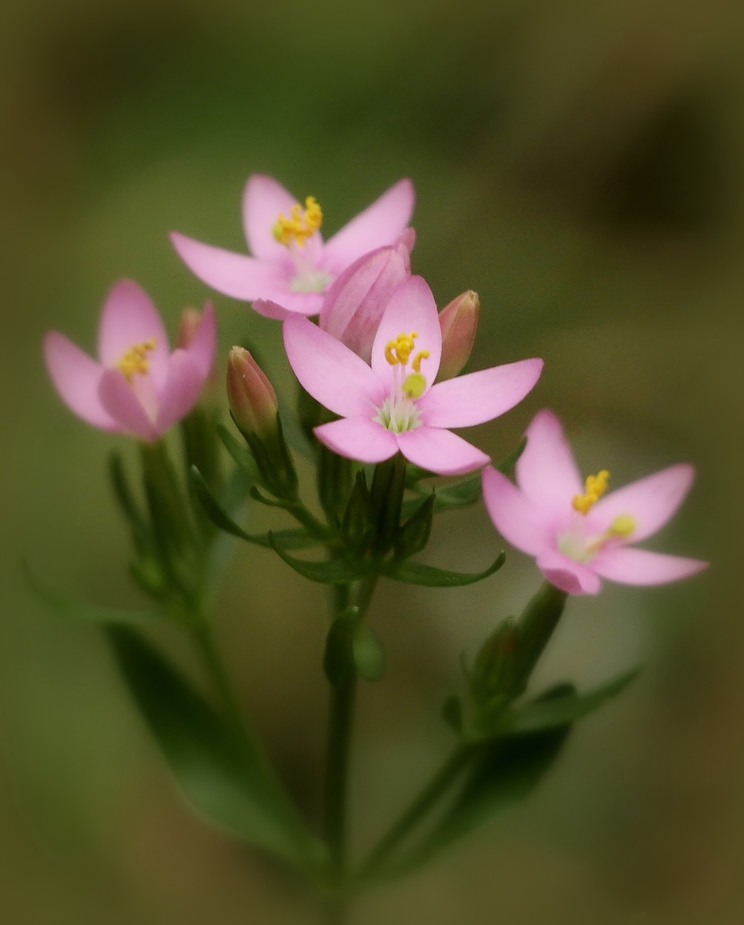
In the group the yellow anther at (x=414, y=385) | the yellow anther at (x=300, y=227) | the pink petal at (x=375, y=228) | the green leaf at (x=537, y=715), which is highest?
the yellow anther at (x=300, y=227)

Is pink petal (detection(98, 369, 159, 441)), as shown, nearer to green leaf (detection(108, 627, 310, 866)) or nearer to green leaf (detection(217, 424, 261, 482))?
green leaf (detection(217, 424, 261, 482))

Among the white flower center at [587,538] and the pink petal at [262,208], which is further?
the pink petal at [262,208]

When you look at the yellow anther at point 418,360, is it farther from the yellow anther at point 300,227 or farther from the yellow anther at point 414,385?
the yellow anther at point 300,227

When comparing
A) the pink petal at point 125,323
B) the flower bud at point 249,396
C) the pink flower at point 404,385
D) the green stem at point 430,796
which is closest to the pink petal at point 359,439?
the pink flower at point 404,385

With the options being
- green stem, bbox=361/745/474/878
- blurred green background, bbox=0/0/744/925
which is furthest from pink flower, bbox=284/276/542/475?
blurred green background, bbox=0/0/744/925

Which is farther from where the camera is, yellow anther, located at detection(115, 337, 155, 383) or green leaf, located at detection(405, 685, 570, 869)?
green leaf, located at detection(405, 685, 570, 869)

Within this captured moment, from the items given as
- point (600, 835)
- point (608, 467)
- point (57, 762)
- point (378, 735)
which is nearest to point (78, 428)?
point (57, 762)

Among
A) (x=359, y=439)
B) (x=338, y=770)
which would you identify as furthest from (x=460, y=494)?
(x=338, y=770)
